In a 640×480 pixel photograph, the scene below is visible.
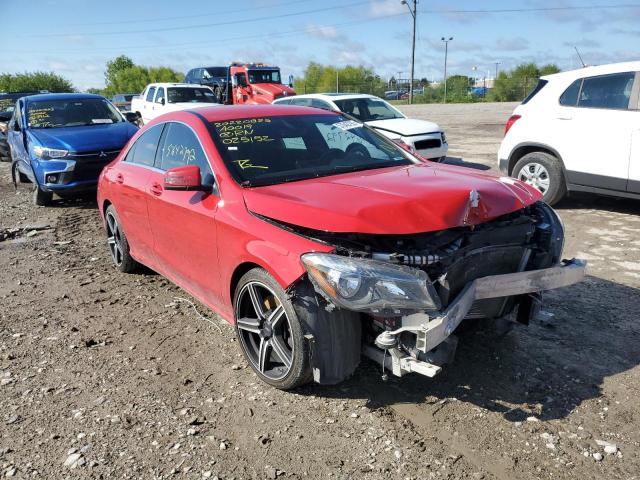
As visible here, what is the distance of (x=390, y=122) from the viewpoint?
1132 cm

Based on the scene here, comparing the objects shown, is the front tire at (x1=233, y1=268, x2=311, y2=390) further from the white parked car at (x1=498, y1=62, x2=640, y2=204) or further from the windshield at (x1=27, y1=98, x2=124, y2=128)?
the windshield at (x1=27, y1=98, x2=124, y2=128)

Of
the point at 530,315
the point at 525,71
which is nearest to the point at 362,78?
the point at 525,71

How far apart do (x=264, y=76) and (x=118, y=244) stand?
21027 mm

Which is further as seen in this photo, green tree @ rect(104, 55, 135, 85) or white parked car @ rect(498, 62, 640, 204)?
green tree @ rect(104, 55, 135, 85)

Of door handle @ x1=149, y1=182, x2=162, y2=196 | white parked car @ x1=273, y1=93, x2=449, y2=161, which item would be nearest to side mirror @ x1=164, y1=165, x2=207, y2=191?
door handle @ x1=149, y1=182, x2=162, y2=196

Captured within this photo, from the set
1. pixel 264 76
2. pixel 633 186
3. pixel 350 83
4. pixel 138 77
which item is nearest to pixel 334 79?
pixel 350 83

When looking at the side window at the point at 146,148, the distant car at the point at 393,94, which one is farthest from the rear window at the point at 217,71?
the distant car at the point at 393,94

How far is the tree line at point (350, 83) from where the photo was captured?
1955 inches

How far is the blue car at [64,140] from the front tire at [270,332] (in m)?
6.82

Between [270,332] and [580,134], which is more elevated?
[580,134]

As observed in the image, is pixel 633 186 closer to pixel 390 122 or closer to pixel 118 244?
pixel 390 122

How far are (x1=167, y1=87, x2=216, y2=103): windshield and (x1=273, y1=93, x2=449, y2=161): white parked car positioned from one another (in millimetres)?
8143

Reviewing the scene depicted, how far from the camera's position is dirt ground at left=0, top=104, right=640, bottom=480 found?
276cm

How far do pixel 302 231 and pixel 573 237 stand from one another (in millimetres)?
4580
